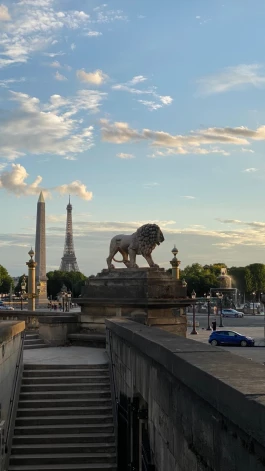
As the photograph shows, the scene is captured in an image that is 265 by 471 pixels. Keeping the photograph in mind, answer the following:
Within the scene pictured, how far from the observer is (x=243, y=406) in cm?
309

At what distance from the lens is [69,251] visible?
182 m

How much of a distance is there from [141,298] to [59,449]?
5.16m

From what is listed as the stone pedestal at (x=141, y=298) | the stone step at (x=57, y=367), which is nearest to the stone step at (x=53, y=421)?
the stone step at (x=57, y=367)

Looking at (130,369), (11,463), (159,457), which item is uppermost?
(130,369)

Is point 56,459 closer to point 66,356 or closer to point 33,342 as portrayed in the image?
point 66,356

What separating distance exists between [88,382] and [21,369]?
1.21 meters

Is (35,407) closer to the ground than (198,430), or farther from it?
closer to the ground

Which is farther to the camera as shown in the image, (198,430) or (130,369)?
(130,369)

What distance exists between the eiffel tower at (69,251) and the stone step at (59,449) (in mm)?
169275

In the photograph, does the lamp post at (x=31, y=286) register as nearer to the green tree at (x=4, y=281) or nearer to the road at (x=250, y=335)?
the road at (x=250, y=335)

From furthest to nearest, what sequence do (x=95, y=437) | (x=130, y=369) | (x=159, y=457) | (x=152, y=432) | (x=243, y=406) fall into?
(x=95, y=437) < (x=130, y=369) < (x=152, y=432) < (x=159, y=457) < (x=243, y=406)

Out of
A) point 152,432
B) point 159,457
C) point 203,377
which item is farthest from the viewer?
point 152,432

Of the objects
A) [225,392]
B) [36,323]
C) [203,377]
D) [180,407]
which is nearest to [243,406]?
[225,392]

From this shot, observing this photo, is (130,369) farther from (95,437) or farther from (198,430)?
(198,430)
